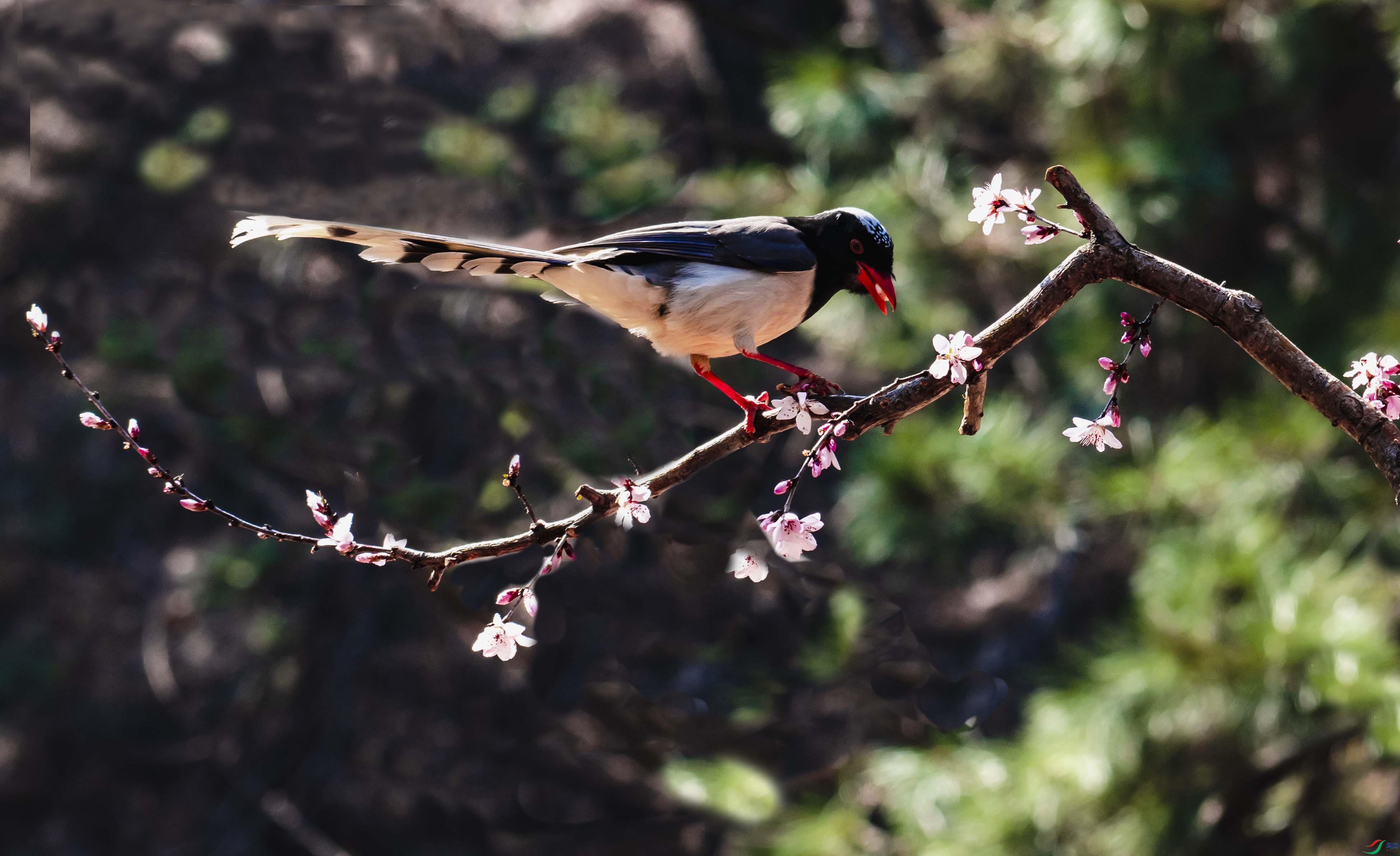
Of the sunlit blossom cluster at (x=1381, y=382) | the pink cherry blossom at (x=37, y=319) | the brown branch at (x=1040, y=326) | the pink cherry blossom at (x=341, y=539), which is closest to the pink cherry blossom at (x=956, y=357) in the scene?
the brown branch at (x=1040, y=326)

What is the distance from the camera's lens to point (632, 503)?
1119 mm

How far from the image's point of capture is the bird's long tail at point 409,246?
1.20 metres

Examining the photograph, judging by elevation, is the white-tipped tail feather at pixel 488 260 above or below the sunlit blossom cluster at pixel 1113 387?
below

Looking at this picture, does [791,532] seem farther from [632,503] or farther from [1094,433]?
[1094,433]

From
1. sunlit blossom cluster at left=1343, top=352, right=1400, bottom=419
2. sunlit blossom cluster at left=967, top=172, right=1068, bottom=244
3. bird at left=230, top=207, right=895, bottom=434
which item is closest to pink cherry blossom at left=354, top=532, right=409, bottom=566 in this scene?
bird at left=230, top=207, right=895, bottom=434

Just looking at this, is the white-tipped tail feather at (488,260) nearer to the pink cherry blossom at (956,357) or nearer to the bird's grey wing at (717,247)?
the bird's grey wing at (717,247)

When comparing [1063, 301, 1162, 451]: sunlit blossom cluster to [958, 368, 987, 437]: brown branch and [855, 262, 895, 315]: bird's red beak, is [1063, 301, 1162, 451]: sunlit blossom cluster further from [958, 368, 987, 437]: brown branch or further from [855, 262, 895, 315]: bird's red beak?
[855, 262, 895, 315]: bird's red beak

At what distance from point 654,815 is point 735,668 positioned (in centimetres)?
67

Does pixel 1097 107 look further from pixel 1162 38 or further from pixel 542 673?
pixel 542 673

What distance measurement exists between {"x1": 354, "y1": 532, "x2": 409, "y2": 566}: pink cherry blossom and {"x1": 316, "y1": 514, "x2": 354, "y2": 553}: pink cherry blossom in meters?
0.01

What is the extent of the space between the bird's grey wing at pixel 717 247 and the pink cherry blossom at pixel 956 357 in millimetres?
568

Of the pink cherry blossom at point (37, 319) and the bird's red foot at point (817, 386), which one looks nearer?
the pink cherry blossom at point (37, 319)

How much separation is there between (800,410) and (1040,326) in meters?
0.28

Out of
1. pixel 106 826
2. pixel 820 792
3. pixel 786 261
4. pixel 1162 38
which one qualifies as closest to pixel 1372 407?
pixel 786 261
